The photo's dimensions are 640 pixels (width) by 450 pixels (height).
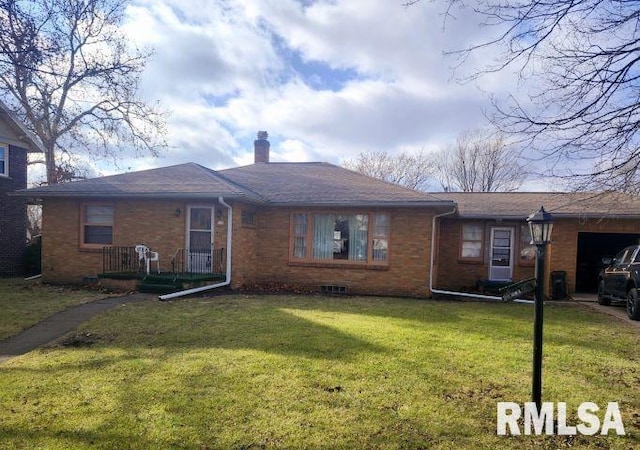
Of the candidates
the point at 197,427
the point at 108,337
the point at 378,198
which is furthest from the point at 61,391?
the point at 378,198

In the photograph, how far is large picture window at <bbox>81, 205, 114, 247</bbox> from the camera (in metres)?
13.9

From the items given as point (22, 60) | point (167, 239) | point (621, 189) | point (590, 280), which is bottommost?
point (590, 280)

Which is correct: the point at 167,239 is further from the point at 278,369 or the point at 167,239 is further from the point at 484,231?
the point at 484,231

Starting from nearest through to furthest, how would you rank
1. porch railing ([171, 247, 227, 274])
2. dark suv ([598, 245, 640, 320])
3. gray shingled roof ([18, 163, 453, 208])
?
dark suv ([598, 245, 640, 320]) < gray shingled roof ([18, 163, 453, 208]) < porch railing ([171, 247, 227, 274])

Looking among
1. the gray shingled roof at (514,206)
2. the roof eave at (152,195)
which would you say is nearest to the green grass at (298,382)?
the roof eave at (152,195)

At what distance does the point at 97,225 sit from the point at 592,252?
63.5 ft

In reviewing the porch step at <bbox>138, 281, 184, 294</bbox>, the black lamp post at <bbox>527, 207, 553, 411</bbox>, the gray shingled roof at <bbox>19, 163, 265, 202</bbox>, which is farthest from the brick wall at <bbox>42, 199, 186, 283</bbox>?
the black lamp post at <bbox>527, 207, 553, 411</bbox>

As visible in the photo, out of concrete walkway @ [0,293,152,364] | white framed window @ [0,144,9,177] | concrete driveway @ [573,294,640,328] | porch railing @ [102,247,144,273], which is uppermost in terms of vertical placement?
white framed window @ [0,144,9,177]

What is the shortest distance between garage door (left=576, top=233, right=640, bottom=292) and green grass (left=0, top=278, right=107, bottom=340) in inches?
701

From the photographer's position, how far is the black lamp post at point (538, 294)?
4.24 metres

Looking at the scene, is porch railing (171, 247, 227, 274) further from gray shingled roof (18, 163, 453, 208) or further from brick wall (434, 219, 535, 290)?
brick wall (434, 219, 535, 290)

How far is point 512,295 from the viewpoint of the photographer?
14.7ft

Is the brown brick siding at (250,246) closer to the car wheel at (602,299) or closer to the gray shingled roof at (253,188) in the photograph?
the gray shingled roof at (253,188)

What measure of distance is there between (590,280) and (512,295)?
16.6 m
